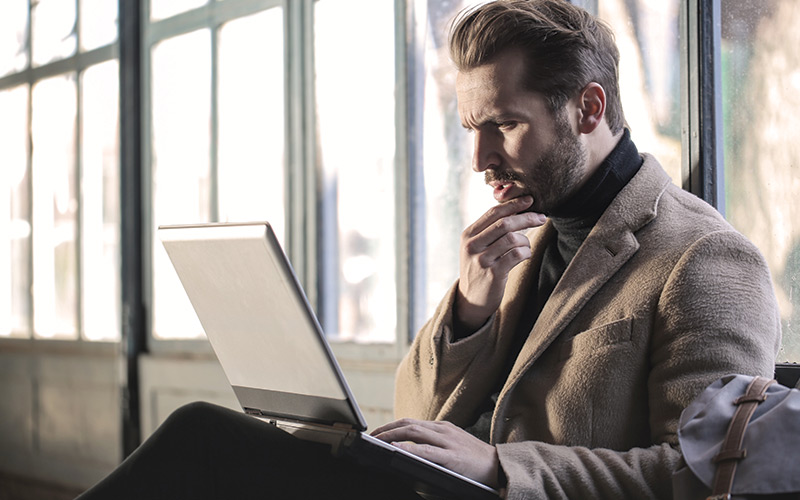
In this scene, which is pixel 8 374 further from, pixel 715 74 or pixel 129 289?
pixel 715 74

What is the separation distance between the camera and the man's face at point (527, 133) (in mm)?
1707

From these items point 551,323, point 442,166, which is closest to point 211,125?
point 442,166

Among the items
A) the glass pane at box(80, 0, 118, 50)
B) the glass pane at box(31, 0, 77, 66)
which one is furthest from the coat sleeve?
the glass pane at box(31, 0, 77, 66)

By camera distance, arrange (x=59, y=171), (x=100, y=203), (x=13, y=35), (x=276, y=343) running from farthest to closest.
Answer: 1. (x=13, y=35)
2. (x=59, y=171)
3. (x=100, y=203)
4. (x=276, y=343)

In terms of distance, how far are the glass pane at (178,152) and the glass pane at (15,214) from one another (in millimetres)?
1112

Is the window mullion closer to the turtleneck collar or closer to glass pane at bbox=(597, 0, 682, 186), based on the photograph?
glass pane at bbox=(597, 0, 682, 186)

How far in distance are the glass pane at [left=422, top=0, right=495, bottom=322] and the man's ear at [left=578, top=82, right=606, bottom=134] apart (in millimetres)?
1288

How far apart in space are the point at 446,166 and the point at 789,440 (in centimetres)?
214

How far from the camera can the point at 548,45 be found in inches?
67.2

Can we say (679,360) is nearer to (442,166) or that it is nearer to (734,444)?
(734,444)

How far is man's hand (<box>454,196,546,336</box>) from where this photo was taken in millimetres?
1724

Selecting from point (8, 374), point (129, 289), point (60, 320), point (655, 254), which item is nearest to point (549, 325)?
point (655, 254)

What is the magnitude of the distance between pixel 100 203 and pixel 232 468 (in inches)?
136

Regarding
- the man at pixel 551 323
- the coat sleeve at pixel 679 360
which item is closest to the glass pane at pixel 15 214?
the man at pixel 551 323
